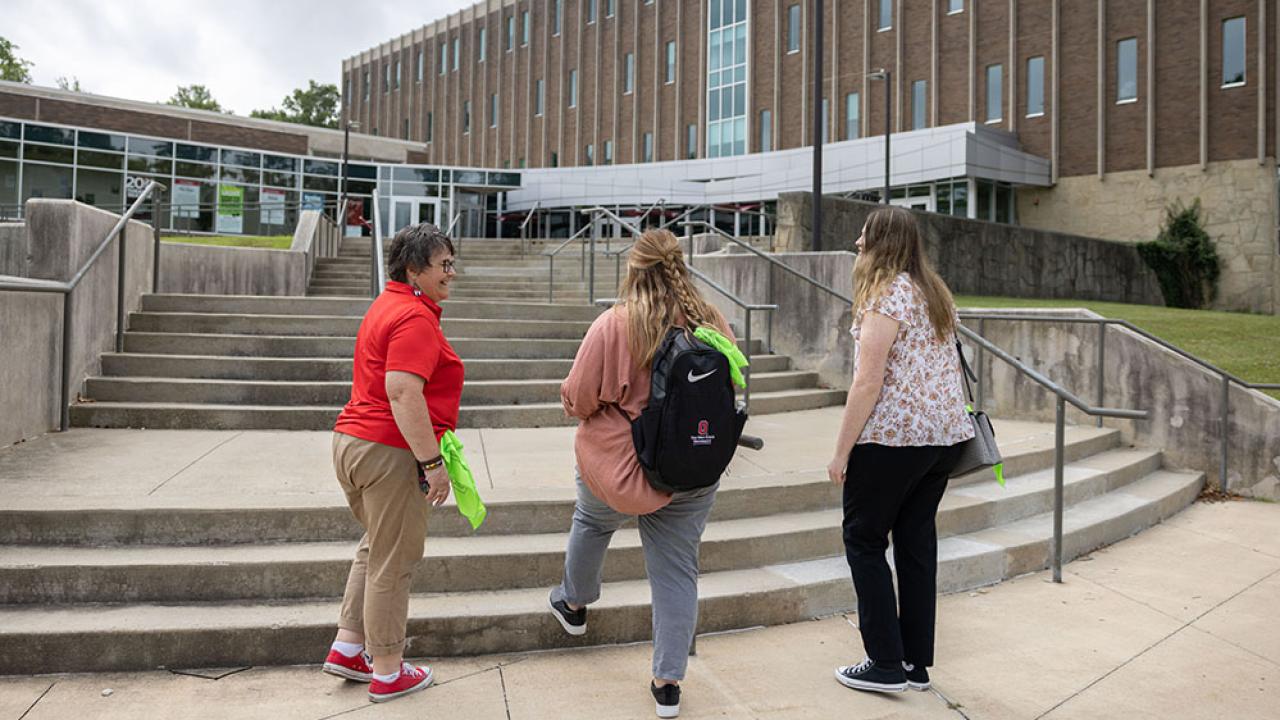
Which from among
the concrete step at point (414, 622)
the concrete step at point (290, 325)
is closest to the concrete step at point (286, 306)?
the concrete step at point (290, 325)

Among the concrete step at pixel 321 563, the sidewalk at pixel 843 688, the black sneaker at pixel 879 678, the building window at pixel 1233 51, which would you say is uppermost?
the building window at pixel 1233 51

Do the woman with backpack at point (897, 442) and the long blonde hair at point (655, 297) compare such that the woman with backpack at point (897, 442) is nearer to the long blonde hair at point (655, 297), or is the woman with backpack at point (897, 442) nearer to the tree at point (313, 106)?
the long blonde hair at point (655, 297)

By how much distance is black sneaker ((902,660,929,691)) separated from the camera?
3.93m

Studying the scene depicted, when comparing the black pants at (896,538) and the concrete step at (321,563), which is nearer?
the black pants at (896,538)

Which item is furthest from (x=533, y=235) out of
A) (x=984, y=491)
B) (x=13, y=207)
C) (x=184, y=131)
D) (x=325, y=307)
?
(x=984, y=491)

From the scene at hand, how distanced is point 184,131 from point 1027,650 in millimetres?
46101

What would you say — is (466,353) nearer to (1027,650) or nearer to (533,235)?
(1027,650)

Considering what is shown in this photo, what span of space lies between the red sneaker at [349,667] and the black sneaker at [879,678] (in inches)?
81.4

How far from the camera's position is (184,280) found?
1270cm

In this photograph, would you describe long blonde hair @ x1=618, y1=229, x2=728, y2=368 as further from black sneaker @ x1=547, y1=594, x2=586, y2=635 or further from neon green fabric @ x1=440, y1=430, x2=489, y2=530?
black sneaker @ x1=547, y1=594, x2=586, y2=635

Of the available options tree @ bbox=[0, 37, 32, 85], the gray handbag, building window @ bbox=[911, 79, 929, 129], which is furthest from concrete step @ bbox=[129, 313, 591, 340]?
tree @ bbox=[0, 37, 32, 85]

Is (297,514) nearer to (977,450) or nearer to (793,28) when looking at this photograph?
(977,450)

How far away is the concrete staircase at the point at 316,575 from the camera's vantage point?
13.0 feet

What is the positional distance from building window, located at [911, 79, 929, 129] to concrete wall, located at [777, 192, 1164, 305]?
419 inches
